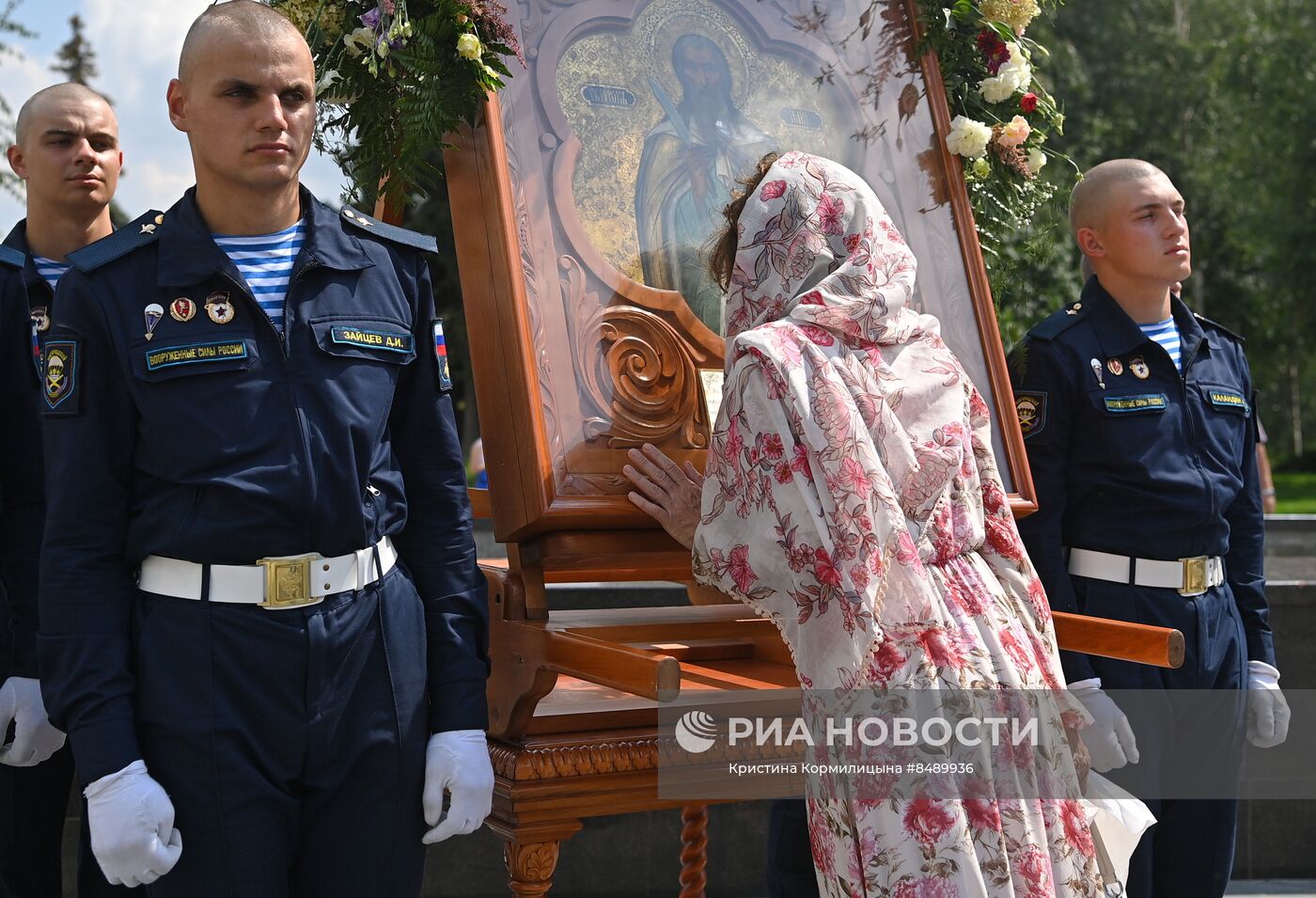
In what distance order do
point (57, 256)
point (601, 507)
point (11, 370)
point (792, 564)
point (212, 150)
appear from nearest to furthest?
point (212, 150)
point (792, 564)
point (601, 507)
point (11, 370)
point (57, 256)

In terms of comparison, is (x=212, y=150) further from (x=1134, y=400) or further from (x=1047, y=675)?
(x=1134, y=400)

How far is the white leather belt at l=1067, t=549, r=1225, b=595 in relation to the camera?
381 centimetres

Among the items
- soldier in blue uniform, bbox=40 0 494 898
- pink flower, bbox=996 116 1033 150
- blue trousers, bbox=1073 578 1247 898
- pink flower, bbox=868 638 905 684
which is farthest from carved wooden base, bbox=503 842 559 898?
pink flower, bbox=996 116 1033 150

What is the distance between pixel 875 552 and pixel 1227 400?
193cm

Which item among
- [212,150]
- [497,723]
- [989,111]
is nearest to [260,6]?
[212,150]

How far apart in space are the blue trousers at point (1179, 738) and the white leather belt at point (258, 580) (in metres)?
2.26

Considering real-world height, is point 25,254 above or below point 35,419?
above

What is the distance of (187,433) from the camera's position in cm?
232

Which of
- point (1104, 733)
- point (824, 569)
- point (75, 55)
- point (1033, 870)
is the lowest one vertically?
point (1033, 870)

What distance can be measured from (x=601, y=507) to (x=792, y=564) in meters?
0.60

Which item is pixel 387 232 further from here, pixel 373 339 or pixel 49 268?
pixel 49 268

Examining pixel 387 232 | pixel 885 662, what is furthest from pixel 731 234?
pixel 885 662

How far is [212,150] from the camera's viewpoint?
244 centimetres

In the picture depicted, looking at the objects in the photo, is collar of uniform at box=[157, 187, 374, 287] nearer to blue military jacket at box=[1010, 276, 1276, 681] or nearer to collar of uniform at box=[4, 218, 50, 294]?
collar of uniform at box=[4, 218, 50, 294]
